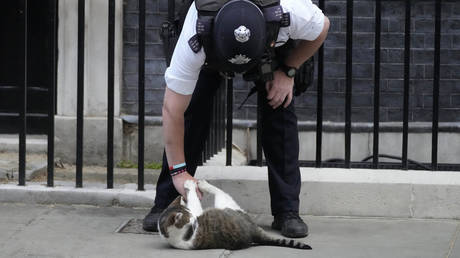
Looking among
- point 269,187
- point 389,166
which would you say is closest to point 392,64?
point 389,166

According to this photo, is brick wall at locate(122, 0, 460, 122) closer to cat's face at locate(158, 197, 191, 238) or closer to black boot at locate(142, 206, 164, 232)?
black boot at locate(142, 206, 164, 232)

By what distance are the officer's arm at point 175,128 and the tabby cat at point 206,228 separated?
0.19 feet

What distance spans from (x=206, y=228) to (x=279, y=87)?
899 mm

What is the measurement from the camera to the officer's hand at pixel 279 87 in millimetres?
4973

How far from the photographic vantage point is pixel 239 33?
431cm

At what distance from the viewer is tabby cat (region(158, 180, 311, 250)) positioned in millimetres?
4699

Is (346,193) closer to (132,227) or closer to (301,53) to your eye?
(301,53)

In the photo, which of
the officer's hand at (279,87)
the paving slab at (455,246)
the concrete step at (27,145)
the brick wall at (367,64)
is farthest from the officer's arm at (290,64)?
the concrete step at (27,145)

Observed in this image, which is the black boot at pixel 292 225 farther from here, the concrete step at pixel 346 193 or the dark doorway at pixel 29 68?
the dark doorway at pixel 29 68

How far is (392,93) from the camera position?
25.0ft

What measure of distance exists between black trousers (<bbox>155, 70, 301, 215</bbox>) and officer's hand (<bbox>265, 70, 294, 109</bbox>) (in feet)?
0.40

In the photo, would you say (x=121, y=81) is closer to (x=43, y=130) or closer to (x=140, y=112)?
(x=43, y=130)

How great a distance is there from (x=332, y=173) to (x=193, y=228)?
1.31 metres

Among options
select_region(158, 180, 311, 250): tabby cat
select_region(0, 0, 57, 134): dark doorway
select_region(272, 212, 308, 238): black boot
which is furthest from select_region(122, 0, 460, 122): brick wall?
select_region(158, 180, 311, 250): tabby cat
